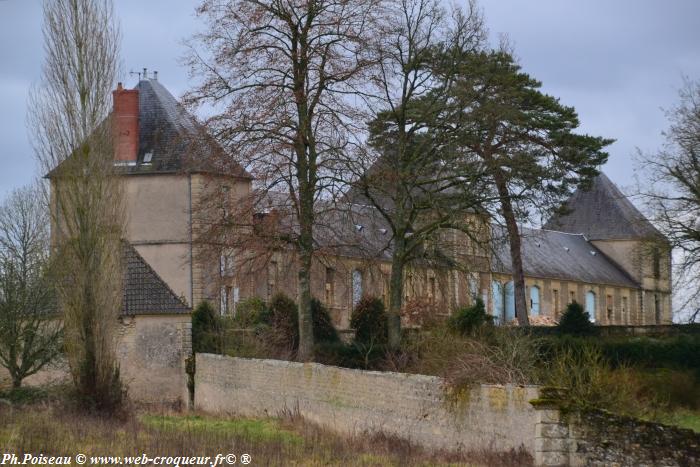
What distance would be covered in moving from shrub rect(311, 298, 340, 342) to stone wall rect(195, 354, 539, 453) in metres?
4.99

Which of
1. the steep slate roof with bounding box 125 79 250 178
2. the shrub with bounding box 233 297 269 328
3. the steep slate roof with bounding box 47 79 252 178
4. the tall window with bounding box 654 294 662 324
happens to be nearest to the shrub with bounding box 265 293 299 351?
the shrub with bounding box 233 297 269 328

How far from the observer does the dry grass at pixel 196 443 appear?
619 inches

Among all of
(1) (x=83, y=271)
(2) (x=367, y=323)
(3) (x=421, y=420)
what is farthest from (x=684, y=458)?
(2) (x=367, y=323)

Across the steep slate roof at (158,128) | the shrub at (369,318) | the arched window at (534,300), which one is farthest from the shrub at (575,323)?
the arched window at (534,300)

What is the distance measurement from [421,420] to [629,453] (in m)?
3.97

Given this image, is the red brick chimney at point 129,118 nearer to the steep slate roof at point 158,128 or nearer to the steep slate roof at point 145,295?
the steep slate roof at point 158,128

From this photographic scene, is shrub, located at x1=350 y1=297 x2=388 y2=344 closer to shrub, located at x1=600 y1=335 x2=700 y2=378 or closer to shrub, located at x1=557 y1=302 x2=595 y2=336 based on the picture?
shrub, located at x1=557 y1=302 x2=595 y2=336

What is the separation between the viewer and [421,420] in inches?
807

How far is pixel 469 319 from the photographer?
30.5 metres

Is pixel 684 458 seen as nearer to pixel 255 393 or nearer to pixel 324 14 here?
pixel 255 393

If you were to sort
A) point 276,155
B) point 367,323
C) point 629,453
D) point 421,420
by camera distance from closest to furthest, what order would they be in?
point 629,453 < point 421,420 < point 276,155 < point 367,323

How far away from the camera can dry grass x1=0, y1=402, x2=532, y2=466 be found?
15734 millimetres

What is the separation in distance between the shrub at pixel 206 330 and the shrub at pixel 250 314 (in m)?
0.62

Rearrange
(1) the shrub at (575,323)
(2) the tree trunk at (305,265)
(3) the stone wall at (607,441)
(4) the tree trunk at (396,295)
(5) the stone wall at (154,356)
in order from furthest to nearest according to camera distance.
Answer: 1. (1) the shrub at (575,323)
2. (5) the stone wall at (154,356)
3. (4) the tree trunk at (396,295)
4. (2) the tree trunk at (305,265)
5. (3) the stone wall at (607,441)
